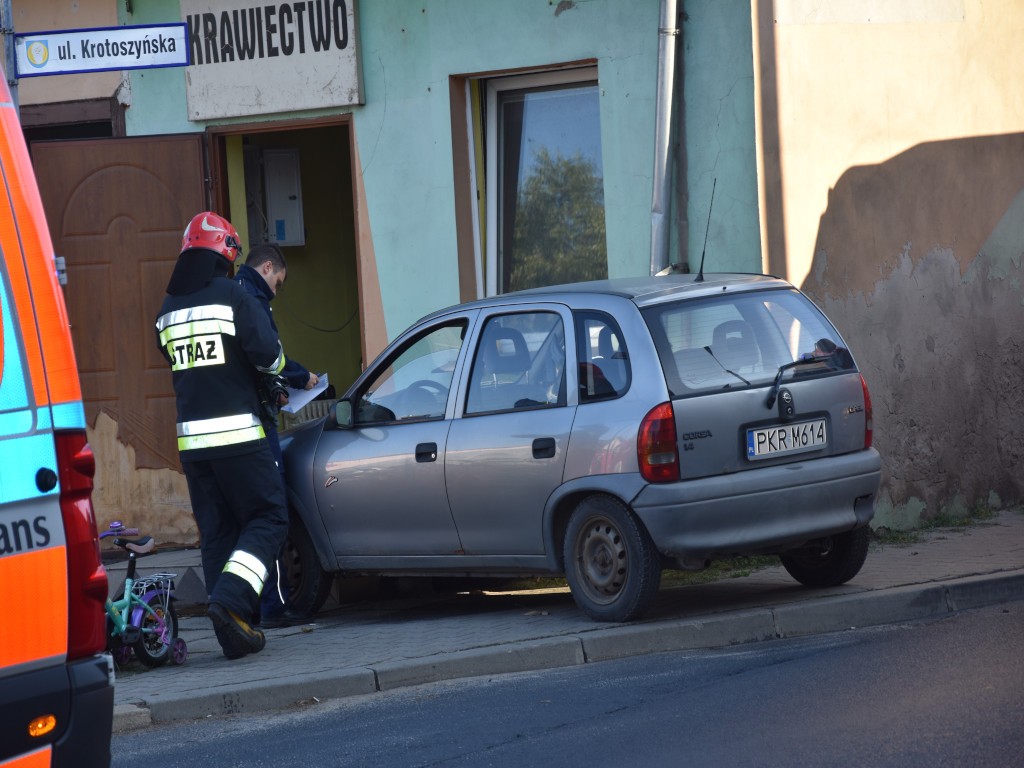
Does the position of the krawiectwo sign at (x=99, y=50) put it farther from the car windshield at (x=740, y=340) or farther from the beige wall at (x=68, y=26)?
the beige wall at (x=68, y=26)

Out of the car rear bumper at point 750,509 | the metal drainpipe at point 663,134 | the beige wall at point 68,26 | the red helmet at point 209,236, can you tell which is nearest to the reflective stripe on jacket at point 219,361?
the red helmet at point 209,236

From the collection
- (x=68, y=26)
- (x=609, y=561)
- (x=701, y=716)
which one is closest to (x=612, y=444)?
(x=609, y=561)

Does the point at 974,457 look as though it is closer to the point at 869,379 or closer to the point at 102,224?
the point at 869,379

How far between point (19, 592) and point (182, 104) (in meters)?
8.57

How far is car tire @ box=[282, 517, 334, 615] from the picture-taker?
29.3ft

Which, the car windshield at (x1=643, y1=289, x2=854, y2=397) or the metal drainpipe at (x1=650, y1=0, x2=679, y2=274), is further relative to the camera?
the metal drainpipe at (x1=650, y1=0, x2=679, y2=274)

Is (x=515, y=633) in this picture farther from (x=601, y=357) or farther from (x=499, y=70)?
(x=499, y=70)

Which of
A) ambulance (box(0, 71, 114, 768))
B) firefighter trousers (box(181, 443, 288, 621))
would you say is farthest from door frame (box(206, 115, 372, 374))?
ambulance (box(0, 71, 114, 768))

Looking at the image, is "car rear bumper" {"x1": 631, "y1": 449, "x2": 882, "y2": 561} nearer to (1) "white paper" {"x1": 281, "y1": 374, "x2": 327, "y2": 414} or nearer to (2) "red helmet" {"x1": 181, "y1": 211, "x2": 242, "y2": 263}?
(1) "white paper" {"x1": 281, "y1": 374, "x2": 327, "y2": 414}

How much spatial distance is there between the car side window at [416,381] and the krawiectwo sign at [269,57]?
3373 millimetres

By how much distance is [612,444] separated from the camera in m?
7.35

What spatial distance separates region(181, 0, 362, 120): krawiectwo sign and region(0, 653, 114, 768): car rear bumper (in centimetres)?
784

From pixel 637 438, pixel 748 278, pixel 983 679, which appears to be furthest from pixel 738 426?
pixel 983 679

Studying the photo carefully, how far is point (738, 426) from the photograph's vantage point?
24.0 ft
